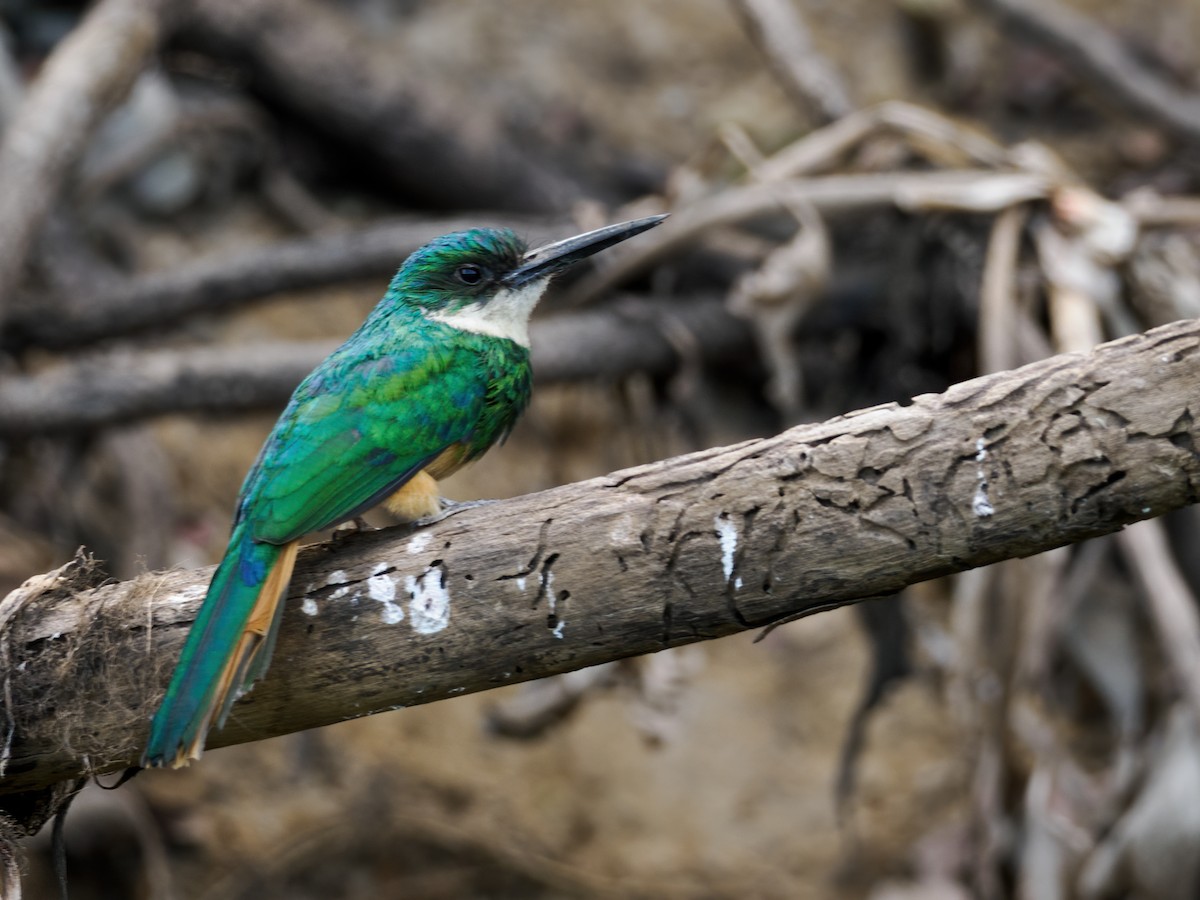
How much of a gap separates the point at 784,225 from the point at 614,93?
5.18 feet

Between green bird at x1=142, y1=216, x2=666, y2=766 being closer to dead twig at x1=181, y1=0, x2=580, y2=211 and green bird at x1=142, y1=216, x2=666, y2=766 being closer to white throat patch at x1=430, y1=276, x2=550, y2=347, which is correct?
white throat patch at x1=430, y1=276, x2=550, y2=347

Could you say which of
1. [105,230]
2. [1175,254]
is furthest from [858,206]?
[105,230]

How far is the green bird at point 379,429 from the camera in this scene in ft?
5.32

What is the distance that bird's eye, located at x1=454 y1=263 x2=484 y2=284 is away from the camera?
2.37 m

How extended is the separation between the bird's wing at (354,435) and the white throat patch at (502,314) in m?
0.15

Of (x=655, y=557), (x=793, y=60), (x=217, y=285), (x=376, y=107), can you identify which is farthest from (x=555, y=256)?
(x=376, y=107)

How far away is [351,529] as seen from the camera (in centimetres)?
197

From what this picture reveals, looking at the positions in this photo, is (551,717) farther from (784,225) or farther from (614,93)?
(614,93)

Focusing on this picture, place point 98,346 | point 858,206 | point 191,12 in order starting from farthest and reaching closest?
point 191,12 → point 98,346 → point 858,206

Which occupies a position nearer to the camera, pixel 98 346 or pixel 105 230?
pixel 98 346

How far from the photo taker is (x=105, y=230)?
4.58 m

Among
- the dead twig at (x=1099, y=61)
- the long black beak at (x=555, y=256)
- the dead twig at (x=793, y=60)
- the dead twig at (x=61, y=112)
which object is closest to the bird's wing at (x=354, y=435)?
the long black beak at (x=555, y=256)

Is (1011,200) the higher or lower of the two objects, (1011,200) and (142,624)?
the higher

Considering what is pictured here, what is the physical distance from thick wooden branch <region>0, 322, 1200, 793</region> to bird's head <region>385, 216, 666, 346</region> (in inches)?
23.9
